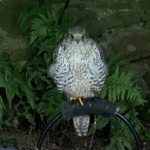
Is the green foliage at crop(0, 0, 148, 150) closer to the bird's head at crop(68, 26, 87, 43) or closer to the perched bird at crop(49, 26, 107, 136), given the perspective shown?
the perched bird at crop(49, 26, 107, 136)

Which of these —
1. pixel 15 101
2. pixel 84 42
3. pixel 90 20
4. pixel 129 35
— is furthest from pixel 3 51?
pixel 84 42

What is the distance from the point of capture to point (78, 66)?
3727 millimetres

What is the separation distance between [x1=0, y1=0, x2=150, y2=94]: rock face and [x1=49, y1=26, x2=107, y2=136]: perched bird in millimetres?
1477

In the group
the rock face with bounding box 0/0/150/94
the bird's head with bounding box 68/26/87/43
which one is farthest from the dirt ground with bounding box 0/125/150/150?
the bird's head with bounding box 68/26/87/43

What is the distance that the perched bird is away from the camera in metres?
3.68

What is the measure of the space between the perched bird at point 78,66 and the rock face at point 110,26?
148cm

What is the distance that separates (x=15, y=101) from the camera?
531 cm

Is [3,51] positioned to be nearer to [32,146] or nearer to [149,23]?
[32,146]

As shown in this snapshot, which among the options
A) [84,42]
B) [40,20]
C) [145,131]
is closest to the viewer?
[84,42]

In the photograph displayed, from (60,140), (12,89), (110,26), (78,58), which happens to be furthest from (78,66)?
(110,26)

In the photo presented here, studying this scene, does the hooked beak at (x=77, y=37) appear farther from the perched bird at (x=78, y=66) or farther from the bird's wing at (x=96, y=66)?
the bird's wing at (x=96, y=66)

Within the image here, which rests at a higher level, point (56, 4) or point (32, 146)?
point (56, 4)

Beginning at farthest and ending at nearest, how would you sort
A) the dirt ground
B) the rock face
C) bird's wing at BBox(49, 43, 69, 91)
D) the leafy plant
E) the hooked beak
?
the rock face, the dirt ground, the leafy plant, bird's wing at BBox(49, 43, 69, 91), the hooked beak

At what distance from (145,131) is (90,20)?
3.86ft
